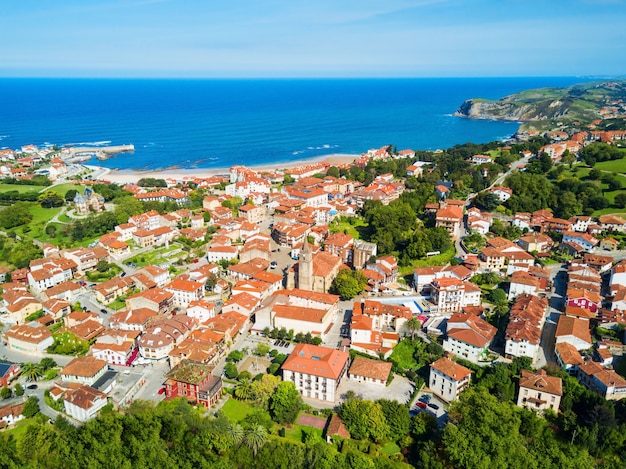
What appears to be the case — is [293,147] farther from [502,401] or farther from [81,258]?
[502,401]

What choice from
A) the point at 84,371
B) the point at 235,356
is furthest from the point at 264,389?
the point at 84,371

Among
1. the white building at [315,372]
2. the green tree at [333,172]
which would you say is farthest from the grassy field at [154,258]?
the green tree at [333,172]

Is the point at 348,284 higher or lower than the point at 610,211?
lower

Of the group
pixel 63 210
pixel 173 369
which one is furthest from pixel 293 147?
pixel 173 369

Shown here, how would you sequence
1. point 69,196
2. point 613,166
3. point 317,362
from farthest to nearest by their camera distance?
point 613,166
point 69,196
point 317,362

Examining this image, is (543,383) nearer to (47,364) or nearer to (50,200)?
(47,364)

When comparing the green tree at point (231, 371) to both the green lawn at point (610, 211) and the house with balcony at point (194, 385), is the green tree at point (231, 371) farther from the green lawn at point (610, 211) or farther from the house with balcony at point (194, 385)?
the green lawn at point (610, 211)
